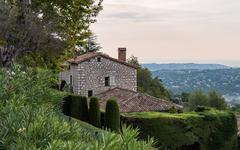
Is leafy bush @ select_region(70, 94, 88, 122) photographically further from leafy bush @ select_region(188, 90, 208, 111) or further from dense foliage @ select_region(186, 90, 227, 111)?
leafy bush @ select_region(188, 90, 208, 111)

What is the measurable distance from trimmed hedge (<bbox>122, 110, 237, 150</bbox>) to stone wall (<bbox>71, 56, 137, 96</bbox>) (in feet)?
47.0

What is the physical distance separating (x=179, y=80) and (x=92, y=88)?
112940 millimetres

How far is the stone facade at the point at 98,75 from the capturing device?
50156 millimetres

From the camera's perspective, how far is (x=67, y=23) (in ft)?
89.0

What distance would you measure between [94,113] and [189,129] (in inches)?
318

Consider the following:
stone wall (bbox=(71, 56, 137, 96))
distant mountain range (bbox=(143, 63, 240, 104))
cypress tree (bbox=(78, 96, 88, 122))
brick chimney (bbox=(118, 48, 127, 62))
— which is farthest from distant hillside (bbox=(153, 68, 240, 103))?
cypress tree (bbox=(78, 96, 88, 122))

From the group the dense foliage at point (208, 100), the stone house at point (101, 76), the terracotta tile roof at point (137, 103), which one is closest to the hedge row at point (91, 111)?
the terracotta tile roof at point (137, 103)


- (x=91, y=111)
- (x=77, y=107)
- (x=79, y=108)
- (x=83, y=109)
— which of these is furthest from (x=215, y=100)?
(x=91, y=111)

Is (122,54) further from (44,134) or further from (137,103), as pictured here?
(44,134)

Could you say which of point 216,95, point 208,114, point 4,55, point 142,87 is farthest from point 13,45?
point 216,95

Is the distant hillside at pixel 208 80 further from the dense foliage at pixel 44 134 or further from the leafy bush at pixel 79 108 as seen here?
the dense foliage at pixel 44 134

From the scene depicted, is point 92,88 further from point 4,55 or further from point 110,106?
point 4,55

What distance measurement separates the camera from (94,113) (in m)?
30.6

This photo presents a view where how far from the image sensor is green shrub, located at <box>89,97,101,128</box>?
30562 millimetres
